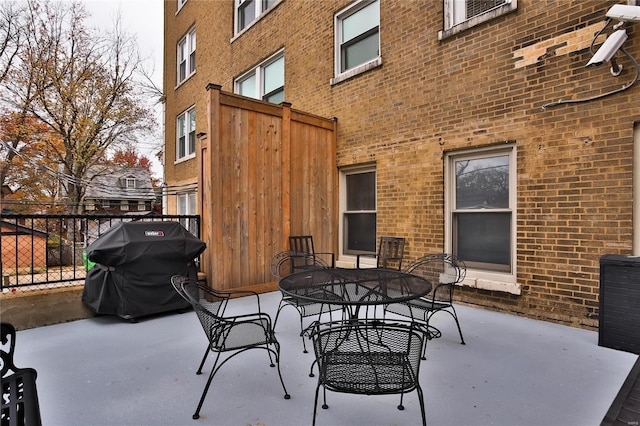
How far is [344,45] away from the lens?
630 centimetres

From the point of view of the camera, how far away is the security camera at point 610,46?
128 inches

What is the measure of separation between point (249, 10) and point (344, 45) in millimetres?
4015

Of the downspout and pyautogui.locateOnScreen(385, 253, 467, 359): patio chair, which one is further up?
the downspout

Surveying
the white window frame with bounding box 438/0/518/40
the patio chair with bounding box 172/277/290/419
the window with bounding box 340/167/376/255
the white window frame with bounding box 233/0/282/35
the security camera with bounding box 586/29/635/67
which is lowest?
the patio chair with bounding box 172/277/290/419

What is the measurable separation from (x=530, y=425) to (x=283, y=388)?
1.56 metres

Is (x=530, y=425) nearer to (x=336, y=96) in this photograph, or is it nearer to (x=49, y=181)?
(x=336, y=96)

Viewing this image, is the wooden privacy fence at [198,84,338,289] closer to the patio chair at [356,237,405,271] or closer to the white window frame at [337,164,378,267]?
the white window frame at [337,164,378,267]

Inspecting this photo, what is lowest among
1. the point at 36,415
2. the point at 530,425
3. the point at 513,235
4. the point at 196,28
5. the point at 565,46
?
the point at 530,425

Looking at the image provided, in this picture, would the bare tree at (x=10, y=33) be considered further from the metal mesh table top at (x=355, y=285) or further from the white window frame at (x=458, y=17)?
the metal mesh table top at (x=355, y=285)

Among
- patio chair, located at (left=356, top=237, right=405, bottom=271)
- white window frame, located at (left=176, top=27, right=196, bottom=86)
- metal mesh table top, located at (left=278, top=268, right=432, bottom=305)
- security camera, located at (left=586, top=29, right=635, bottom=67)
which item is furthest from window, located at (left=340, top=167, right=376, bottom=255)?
white window frame, located at (left=176, top=27, right=196, bottom=86)

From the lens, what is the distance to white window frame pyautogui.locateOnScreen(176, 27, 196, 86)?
11.5m

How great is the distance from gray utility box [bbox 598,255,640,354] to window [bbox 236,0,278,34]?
812 cm

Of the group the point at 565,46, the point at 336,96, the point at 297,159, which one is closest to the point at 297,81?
the point at 336,96

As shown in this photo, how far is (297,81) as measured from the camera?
7.18 meters
